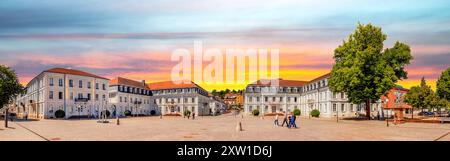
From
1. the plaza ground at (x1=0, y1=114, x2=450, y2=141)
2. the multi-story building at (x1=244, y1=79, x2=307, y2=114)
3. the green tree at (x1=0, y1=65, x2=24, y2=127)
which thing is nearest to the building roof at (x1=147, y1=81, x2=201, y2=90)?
the multi-story building at (x1=244, y1=79, x2=307, y2=114)

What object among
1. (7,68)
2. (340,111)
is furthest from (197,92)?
(7,68)

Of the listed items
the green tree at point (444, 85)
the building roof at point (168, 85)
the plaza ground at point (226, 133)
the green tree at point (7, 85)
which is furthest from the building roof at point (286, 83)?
the plaza ground at point (226, 133)

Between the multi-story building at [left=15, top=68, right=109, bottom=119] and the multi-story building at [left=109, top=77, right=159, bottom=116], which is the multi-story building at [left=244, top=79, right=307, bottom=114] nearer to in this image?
the multi-story building at [left=109, top=77, right=159, bottom=116]

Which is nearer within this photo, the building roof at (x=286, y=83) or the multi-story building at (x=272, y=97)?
A: the multi-story building at (x=272, y=97)

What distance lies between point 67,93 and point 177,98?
3477 centimetres

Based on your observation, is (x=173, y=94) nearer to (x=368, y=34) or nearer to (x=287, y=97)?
(x=287, y=97)

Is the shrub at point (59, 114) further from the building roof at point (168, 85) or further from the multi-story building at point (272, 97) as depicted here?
the multi-story building at point (272, 97)

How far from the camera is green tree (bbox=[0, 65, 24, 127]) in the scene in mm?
54675

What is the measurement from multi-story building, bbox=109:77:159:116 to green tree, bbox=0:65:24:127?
79.5 ft

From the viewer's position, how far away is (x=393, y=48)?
4772 cm

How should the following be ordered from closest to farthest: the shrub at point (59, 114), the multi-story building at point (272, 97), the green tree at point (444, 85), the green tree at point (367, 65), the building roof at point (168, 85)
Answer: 1. the green tree at point (367, 65)
2. the shrub at point (59, 114)
3. the green tree at point (444, 85)
4. the building roof at point (168, 85)
5. the multi-story building at point (272, 97)

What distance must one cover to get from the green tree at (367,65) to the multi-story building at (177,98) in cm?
4927

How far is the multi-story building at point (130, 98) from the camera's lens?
81.6 meters
